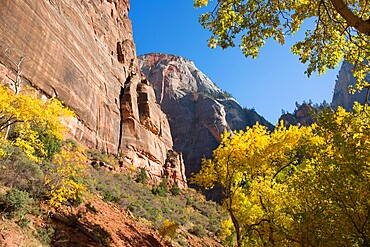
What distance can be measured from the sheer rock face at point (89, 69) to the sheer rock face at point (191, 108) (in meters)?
38.9

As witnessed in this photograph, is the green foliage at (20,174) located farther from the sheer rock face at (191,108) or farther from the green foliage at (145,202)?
the sheer rock face at (191,108)

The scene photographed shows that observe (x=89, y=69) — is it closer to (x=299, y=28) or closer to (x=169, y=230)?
(x=169, y=230)

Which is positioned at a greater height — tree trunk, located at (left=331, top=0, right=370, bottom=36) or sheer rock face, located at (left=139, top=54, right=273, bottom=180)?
sheer rock face, located at (left=139, top=54, right=273, bottom=180)

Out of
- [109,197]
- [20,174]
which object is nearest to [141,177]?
[109,197]

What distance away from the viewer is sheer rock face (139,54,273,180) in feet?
329

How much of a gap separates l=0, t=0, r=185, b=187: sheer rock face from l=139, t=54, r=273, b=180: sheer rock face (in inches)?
1531

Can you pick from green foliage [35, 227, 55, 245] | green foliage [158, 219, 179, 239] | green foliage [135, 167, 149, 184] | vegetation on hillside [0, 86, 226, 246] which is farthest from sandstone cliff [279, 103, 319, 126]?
green foliage [35, 227, 55, 245]

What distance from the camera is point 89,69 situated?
37.8 metres

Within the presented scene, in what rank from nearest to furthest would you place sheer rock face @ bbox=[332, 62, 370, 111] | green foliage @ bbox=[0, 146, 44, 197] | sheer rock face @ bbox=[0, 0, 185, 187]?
green foliage @ bbox=[0, 146, 44, 197] → sheer rock face @ bbox=[0, 0, 185, 187] → sheer rock face @ bbox=[332, 62, 370, 111]

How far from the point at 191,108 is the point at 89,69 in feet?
246

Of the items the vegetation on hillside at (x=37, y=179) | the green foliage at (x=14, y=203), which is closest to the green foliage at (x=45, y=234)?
the vegetation on hillside at (x=37, y=179)

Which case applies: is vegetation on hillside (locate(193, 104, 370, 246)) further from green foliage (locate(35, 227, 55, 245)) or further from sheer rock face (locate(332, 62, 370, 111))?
sheer rock face (locate(332, 62, 370, 111))

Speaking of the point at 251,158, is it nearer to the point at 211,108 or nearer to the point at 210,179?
the point at 210,179

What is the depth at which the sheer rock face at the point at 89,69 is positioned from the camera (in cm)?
2542
